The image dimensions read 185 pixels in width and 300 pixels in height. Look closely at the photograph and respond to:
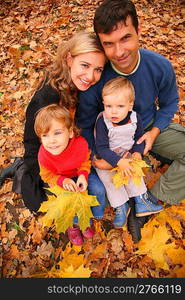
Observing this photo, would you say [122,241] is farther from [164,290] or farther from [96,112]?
[96,112]

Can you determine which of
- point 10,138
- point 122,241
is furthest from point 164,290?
point 10,138

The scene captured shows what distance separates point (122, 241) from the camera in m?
3.04

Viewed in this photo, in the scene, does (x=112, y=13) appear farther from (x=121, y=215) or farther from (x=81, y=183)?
(x=121, y=215)

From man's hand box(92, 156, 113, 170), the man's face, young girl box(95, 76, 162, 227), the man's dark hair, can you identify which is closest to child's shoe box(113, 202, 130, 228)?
young girl box(95, 76, 162, 227)

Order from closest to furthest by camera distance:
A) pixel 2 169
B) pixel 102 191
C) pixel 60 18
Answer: pixel 102 191, pixel 2 169, pixel 60 18

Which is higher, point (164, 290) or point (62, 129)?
point (62, 129)

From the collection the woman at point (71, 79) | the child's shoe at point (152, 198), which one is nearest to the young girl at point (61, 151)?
the woman at point (71, 79)

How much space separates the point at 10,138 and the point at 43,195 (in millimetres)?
1677

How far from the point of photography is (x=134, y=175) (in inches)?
99.7

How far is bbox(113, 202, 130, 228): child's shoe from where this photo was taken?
2871 millimetres

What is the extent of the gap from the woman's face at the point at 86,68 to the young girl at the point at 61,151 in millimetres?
302

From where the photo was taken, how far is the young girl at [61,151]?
2.28 meters

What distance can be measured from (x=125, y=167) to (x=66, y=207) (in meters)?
0.65

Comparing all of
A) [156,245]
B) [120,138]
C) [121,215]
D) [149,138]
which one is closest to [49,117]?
[120,138]
